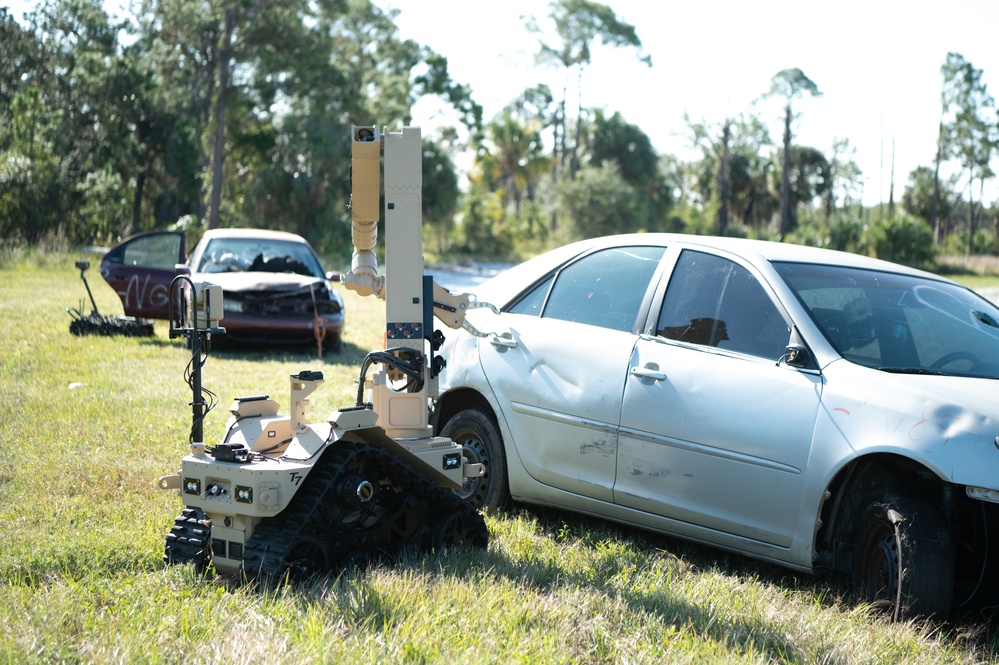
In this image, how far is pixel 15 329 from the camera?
43.6 ft

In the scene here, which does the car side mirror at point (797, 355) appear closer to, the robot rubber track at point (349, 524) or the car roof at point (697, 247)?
the car roof at point (697, 247)

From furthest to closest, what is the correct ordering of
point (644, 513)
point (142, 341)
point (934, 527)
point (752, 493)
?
1. point (142, 341)
2. point (644, 513)
3. point (752, 493)
4. point (934, 527)

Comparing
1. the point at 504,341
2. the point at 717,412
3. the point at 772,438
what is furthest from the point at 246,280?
the point at 772,438

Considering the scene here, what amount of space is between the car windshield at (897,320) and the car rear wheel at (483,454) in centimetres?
178

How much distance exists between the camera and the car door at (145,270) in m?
13.0

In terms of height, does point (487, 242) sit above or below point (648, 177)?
below

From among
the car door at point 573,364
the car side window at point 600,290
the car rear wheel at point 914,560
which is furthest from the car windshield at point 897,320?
the car door at point 573,364

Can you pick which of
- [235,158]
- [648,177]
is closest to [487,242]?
[235,158]

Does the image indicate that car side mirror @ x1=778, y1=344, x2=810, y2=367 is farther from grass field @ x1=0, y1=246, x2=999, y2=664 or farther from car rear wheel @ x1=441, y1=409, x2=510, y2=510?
car rear wheel @ x1=441, y1=409, x2=510, y2=510

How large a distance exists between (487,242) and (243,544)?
153ft

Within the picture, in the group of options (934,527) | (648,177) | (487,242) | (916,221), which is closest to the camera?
(934,527)

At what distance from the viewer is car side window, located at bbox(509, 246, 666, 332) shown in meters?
5.19

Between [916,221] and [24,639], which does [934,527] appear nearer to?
[24,639]

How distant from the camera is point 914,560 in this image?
3830mm
